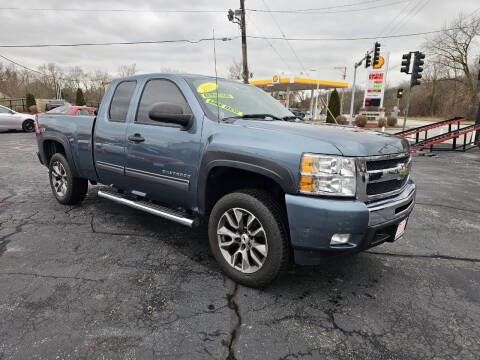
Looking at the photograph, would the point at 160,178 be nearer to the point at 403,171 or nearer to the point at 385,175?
the point at 385,175

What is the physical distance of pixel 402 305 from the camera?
2.65 meters

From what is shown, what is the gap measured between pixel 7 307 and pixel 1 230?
1939mm

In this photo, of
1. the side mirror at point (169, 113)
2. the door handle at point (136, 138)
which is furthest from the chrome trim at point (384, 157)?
the door handle at point (136, 138)

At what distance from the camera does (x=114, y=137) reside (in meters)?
3.83

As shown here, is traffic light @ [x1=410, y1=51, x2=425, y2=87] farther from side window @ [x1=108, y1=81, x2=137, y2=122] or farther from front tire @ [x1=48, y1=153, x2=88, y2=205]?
front tire @ [x1=48, y1=153, x2=88, y2=205]

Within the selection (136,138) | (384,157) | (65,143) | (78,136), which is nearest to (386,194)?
(384,157)

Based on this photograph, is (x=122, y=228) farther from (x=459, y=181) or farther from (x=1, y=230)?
(x=459, y=181)

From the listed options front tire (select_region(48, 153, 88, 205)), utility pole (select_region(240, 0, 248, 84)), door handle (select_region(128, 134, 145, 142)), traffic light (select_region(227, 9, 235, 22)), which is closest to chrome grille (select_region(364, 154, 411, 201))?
door handle (select_region(128, 134, 145, 142))

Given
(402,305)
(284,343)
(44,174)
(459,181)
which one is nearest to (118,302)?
(284,343)

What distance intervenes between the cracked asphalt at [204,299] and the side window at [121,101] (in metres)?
1.39

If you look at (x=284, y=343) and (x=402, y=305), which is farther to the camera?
(x=402, y=305)

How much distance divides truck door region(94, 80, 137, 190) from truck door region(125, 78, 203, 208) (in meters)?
0.16

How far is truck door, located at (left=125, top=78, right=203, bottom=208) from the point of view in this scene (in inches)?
122

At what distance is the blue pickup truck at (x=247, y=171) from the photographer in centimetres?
239
